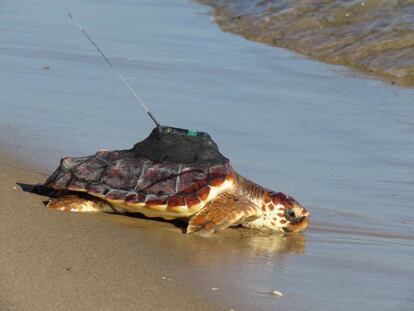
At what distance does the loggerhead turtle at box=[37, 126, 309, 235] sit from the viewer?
19.0 feet

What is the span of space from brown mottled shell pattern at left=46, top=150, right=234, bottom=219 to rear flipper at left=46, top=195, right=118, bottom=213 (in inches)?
2.6

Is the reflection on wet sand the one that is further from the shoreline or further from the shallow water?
the shoreline

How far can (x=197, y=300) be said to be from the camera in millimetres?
4539

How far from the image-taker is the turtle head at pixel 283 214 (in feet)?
19.6

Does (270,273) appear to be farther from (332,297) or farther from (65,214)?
(65,214)

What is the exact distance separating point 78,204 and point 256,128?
297 centimetres

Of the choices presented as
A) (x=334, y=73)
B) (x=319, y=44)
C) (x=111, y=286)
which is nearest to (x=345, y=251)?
(x=111, y=286)

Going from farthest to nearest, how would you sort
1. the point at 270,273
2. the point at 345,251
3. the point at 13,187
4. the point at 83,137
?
the point at 83,137, the point at 13,187, the point at 345,251, the point at 270,273

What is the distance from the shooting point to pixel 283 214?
601 centimetres

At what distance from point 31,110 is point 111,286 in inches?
164

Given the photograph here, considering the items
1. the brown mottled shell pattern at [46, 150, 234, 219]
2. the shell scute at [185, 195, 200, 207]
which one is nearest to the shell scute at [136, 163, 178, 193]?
the brown mottled shell pattern at [46, 150, 234, 219]

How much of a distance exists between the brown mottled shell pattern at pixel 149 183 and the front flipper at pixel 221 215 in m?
0.06

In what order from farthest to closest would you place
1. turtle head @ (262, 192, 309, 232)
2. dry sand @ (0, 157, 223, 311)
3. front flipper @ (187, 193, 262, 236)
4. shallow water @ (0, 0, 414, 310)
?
1. turtle head @ (262, 192, 309, 232)
2. front flipper @ (187, 193, 262, 236)
3. shallow water @ (0, 0, 414, 310)
4. dry sand @ (0, 157, 223, 311)

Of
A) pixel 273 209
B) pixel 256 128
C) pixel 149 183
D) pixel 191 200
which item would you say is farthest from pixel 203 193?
pixel 256 128
